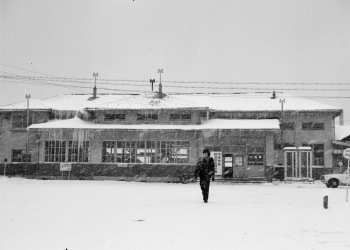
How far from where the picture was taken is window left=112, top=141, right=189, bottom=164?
111 ft

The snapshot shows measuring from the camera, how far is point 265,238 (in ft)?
27.6

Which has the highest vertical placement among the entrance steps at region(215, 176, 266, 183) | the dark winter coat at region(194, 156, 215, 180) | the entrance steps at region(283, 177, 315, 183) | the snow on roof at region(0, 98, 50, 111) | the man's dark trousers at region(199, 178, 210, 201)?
the snow on roof at region(0, 98, 50, 111)

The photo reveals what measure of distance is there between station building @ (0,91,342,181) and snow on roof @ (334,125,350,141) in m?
1.70

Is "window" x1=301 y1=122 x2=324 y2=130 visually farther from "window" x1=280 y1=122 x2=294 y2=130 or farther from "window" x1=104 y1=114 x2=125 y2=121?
"window" x1=104 y1=114 x2=125 y2=121

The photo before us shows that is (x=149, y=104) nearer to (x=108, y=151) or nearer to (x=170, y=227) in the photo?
(x=108, y=151)

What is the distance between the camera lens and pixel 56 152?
35156 millimetres

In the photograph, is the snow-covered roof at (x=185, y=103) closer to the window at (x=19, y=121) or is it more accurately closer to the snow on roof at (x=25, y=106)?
the snow on roof at (x=25, y=106)

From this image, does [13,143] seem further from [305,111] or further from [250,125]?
[305,111]

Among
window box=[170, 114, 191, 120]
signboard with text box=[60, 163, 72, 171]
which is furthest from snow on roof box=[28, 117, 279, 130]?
signboard with text box=[60, 163, 72, 171]

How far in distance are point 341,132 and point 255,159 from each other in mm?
9889

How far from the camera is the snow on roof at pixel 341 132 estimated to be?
38.0 metres

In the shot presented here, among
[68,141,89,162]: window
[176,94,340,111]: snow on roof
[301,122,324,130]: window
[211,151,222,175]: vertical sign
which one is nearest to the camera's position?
[211,151,222,175]: vertical sign

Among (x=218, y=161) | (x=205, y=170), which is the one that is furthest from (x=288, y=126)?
(x=205, y=170)

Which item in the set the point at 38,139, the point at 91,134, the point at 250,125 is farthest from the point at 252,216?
the point at 38,139
